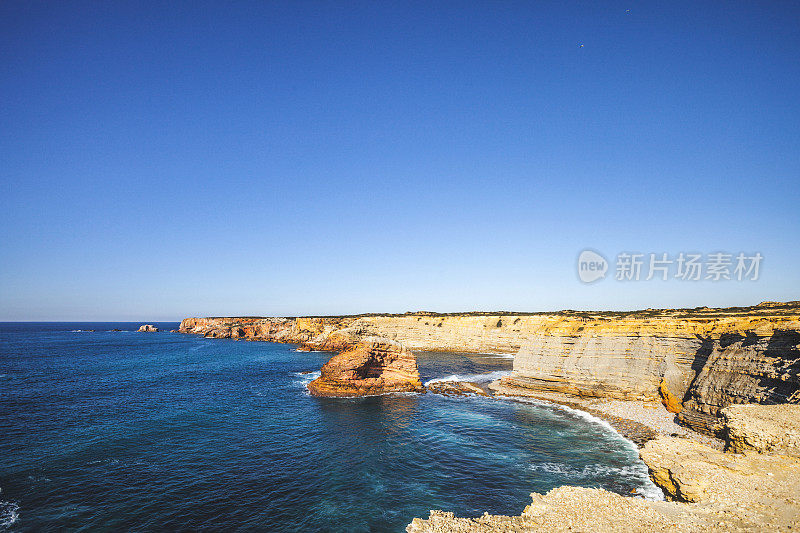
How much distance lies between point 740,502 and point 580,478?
8379mm

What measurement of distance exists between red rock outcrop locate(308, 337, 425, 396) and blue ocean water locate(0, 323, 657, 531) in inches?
117

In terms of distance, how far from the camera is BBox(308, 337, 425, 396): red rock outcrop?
50.3 metres

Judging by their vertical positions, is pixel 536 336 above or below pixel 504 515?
above

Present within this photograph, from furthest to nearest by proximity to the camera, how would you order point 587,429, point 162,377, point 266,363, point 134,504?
point 266,363
point 162,377
point 587,429
point 134,504

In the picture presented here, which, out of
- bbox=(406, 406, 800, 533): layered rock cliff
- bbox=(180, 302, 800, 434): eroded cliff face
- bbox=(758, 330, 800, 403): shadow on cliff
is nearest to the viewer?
bbox=(406, 406, 800, 533): layered rock cliff

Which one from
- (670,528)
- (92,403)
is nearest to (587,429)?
(670,528)

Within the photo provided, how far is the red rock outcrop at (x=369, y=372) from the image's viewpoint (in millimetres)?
50281

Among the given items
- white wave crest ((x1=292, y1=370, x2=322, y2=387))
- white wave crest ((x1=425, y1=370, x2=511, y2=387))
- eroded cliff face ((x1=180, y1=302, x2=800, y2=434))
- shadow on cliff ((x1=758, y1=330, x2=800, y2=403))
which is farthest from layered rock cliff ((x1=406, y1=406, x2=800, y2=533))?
white wave crest ((x1=292, y1=370, x2=322, y2=387))

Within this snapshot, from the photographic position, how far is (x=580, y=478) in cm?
2419

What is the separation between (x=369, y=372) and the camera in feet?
172

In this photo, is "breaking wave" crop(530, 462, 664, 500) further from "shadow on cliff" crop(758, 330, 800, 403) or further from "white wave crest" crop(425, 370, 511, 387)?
"white wave crest" crop(425, 370, 511, 387)

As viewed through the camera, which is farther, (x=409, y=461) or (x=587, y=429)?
(x=587, y=429)

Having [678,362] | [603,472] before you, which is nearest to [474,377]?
[678,362]

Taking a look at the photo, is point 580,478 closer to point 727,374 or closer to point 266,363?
point 727,374
